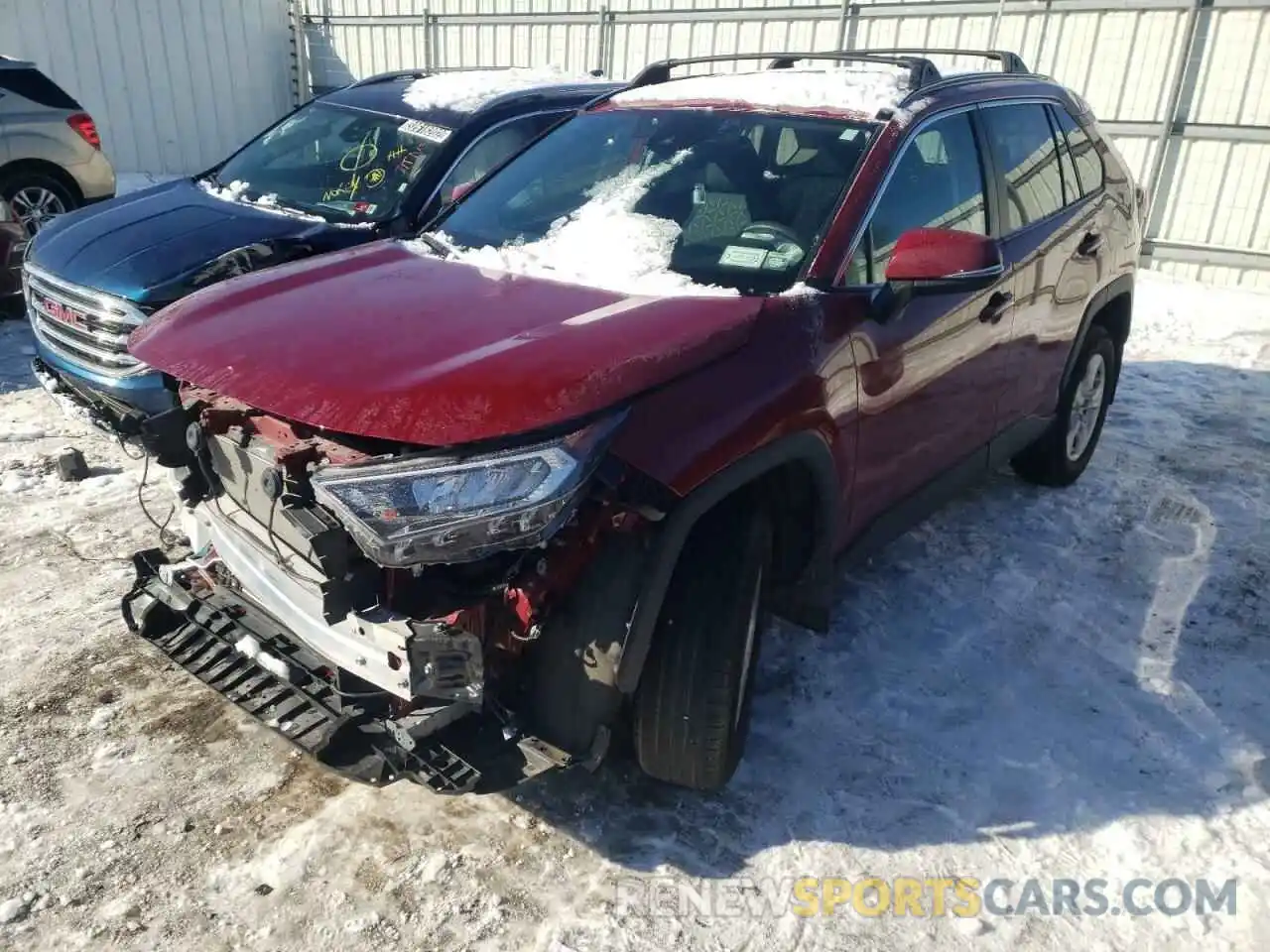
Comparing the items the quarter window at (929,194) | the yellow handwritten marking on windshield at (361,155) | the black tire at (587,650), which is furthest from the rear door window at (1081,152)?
the yellow handwritten marking on windshield at (361,155)

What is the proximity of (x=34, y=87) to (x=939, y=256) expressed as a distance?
8.31 meters

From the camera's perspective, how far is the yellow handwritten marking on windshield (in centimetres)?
566

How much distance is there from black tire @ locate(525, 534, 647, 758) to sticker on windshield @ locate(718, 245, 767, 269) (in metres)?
1.10

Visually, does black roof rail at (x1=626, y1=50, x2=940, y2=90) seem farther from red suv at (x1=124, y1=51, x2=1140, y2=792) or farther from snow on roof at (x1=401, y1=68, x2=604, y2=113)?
snow on roof at (x1=401, y1=68, x2=604, y2=113)

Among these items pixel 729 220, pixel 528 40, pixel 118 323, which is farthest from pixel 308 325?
pixel 528 40

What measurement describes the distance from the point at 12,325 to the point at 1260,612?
7818mm

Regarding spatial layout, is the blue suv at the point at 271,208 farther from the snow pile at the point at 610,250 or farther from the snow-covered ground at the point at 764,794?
the snow pile at the point at 610,250

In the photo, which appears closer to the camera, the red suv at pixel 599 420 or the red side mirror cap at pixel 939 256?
the red suv at pixel 599 420

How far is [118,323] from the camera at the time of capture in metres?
4.39

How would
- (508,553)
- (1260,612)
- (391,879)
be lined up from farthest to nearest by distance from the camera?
(1260,612) < (391,879) < (508,553)

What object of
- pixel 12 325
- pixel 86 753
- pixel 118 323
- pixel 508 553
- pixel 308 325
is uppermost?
pixel 308 325

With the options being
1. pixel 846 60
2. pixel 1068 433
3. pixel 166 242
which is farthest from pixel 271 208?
pixel 1068 433

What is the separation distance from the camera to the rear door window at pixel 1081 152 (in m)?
4.40

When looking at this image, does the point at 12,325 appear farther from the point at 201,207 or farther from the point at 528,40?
the point at 528,40
